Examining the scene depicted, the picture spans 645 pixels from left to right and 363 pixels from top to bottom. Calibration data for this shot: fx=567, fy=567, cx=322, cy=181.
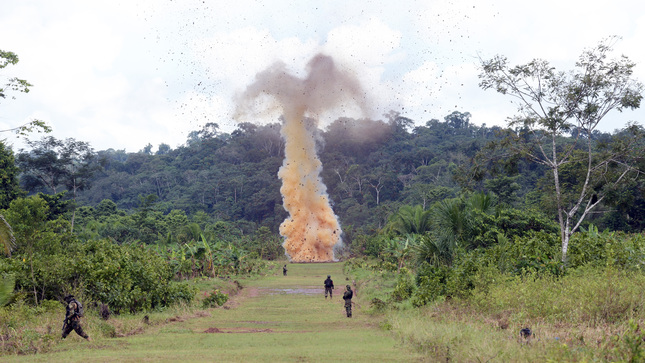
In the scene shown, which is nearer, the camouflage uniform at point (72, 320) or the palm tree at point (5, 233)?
the camouflage uniform at point (72, 320)

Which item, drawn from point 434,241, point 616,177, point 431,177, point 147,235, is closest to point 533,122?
point 616,177

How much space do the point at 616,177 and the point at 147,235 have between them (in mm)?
48163

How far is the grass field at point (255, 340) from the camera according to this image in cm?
1211

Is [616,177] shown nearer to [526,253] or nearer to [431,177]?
[526,253]

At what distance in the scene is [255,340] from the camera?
1502 centimetres

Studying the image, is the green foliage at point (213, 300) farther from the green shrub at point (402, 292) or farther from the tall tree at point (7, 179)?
the tall tree at point (7, 179)

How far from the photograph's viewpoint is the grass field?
39.7 ft

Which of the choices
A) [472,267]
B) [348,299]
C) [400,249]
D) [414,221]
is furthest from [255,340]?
[414,221]

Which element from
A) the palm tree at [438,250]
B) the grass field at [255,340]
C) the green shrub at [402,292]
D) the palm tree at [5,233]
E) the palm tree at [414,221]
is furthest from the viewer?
the palm tree at [414,221]

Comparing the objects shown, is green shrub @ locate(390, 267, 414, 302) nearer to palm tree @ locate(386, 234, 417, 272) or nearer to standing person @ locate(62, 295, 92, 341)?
palm tree @ locate(386, 234, 417, 272)

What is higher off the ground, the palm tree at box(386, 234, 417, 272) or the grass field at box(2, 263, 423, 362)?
the palm tree at box(386, 234, 417, 272)

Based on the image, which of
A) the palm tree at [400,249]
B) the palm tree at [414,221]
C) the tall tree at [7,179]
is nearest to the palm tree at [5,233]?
the palm tree at [400,249]

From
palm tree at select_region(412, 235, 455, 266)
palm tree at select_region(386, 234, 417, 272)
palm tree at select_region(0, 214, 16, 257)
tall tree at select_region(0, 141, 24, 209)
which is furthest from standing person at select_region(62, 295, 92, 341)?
tall tree at select_region(0, 141, 24, 209)

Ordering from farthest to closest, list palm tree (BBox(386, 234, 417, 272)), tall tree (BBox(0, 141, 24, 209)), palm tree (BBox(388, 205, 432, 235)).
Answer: palm tree (BBox(388, 205, 432, 235)) < tall tree (BBox(0, 141, 24, 209)) < palm tree (BBox(386, 234, 417, 272))
